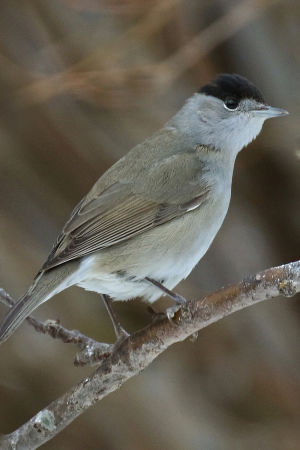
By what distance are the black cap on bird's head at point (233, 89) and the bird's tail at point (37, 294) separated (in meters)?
1.56

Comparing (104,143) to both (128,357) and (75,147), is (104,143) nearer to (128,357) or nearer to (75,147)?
(75,147)

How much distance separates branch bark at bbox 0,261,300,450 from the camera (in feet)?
8.94

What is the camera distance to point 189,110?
15.4 feet

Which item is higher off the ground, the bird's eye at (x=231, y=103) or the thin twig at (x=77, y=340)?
the bird's eye at (x=231, y=103)

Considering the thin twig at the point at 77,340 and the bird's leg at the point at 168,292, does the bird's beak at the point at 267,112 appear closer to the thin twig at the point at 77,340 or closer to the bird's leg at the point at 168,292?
the bird's leg at the point at 168,292

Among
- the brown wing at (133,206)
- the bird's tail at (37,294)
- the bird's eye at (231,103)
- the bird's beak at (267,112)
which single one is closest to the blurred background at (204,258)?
the bird's eye at (231,103)

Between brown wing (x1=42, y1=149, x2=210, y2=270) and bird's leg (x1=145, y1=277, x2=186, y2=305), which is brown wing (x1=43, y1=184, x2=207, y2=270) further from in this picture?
bird's leg (x1=145, y1=277, x2=186, y2=305)

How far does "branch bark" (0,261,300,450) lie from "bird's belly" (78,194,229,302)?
0.53 meters

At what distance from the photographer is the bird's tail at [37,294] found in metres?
3.20

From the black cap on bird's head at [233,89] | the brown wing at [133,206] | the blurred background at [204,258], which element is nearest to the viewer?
the brown wing at [133,206]

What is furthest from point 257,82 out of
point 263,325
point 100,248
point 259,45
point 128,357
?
point 128,357

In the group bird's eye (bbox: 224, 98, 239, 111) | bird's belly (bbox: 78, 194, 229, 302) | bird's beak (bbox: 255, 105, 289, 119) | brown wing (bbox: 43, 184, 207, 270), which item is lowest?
bird's belly (bbox: 78, 194, 229, 302)

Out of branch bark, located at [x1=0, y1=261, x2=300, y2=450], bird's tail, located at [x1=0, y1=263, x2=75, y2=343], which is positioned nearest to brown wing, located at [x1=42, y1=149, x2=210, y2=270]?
bird's tail, located at [x1=0, y1=263, x2=75, y2=343]

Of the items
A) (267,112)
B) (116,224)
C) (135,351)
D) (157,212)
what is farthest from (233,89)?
(135,351)
